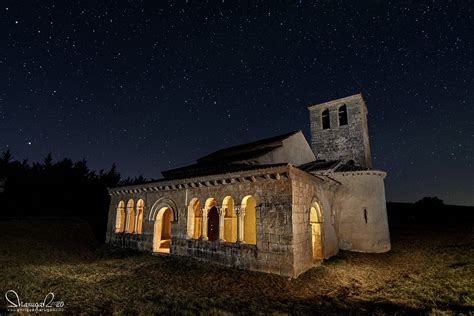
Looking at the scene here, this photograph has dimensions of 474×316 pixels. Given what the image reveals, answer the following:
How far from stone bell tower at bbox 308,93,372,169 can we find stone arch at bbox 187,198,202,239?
10735mm

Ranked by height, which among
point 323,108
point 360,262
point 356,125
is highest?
point 323,108

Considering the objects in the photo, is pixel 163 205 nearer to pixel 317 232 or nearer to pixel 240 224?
pixel 240 224

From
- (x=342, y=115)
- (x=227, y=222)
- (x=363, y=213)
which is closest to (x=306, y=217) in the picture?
(x=227, y=222)

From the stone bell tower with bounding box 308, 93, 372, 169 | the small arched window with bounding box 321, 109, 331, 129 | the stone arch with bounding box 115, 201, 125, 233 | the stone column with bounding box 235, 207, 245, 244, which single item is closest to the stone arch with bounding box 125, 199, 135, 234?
the stone arch with bounding box 115, 201, 125, 233

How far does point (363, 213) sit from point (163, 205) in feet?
35.8

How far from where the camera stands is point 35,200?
86.4 feet

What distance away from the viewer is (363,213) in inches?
533

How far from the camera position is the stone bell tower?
17000mm

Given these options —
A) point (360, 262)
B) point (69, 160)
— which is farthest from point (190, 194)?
point (69, 160)

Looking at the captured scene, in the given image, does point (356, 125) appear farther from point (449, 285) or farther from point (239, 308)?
point (239, 308)

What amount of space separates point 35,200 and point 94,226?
12493mm
